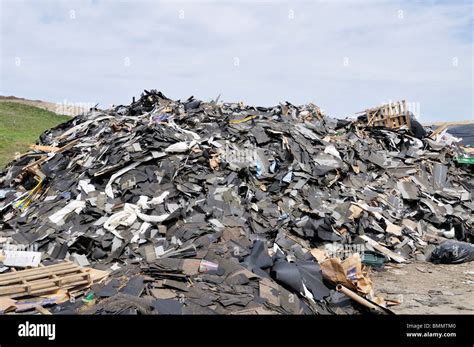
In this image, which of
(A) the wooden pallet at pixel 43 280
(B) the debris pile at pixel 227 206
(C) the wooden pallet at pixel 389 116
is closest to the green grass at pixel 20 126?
(B) the debris pile at pixel 227 206

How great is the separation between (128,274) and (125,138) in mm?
6201

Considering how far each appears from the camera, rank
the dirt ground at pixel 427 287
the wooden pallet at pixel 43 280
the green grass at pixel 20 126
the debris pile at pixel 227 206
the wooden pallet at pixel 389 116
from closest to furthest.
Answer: the wooden pallet at pixel 43 280, the debris pile at pixel 227 206, the dirt ground at pixel 427 287, the wooden pallet at pixel 389 116, the green grass at pixel 20 126

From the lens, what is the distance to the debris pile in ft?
22.9

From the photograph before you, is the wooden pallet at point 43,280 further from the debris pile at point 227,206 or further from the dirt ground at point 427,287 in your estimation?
the dirt ground at point 427,287

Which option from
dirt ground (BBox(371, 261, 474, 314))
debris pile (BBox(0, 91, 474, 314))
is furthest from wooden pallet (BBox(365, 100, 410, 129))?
dirt ground (BBox(371, 261, 474, 314))

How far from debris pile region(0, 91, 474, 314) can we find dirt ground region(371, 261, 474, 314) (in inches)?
21.8

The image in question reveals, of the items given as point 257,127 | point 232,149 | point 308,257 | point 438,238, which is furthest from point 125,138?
point 438,238

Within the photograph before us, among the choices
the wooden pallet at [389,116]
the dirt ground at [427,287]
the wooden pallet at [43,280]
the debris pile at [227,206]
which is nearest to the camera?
the wooden pallet at [43,280]

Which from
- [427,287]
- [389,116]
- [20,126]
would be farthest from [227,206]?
[20,126]

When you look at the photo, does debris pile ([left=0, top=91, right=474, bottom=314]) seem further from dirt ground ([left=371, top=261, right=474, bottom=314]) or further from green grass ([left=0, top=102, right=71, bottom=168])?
green grass ([left=0, top=102, right=71, bottom=168])

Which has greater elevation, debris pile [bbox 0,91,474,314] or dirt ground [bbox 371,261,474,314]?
debris pile [bbox 0,91,474,314]

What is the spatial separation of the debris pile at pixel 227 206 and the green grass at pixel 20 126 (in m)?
8.43

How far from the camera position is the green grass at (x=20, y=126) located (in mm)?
23866

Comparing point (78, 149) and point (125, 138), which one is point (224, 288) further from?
point (78, 149)
